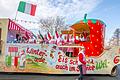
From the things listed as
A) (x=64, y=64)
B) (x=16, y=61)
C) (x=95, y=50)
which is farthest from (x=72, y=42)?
(x=16, y=61)

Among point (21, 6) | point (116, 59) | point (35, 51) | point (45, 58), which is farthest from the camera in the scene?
point (21, 6)

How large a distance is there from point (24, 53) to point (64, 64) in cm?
267

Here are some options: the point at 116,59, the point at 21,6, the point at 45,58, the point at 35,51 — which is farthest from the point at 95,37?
the point at 21,6

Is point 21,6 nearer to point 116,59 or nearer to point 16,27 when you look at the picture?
point 16,27

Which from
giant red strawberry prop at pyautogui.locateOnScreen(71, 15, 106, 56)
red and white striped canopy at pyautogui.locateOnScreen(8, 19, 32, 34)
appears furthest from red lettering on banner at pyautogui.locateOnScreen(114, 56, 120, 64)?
red and white striped canopy at pyautogui.locateOnScreen(8, 19, 32, 34)

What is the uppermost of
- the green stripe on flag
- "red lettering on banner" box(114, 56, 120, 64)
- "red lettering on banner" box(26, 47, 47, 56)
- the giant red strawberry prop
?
the green stripe on flag

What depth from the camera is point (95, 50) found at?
23.5 metres

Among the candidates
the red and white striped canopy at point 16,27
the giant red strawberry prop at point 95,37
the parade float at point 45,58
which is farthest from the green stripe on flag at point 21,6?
the giant red strawberry prop at point 95,37

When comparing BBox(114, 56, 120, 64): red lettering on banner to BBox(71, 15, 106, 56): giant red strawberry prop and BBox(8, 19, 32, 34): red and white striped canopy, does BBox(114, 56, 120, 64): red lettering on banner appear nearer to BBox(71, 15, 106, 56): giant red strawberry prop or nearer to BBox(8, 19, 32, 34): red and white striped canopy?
BBox(71, 15, 106, 56): giant red strawberry prop

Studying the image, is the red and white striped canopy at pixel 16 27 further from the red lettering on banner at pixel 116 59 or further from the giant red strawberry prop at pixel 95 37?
the red lettering on banner at pixel 116 59

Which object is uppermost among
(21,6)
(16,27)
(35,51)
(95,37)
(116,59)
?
(21,6)

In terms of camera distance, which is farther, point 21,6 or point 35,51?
point 21,6

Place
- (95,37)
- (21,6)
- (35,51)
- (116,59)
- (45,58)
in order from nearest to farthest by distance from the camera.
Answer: (116,59) < (45,58) < (35,51) < (95,37) < (21,6)

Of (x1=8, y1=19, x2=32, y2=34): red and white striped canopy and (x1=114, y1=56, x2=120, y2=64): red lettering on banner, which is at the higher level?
(x1=8, y1=19, x2=32, y2=34): red and white striped canopy
